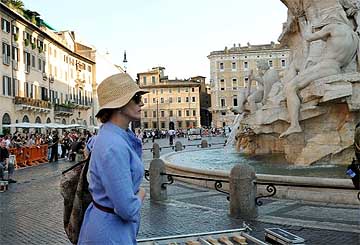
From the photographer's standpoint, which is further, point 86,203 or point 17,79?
point 17,79

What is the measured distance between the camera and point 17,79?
141ft

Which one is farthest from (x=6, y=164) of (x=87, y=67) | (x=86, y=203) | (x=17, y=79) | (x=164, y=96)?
(x=164, y=96)

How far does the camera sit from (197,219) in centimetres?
776

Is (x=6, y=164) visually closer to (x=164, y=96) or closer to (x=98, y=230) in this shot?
(x=98, y=230)

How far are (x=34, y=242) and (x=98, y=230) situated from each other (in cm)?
474

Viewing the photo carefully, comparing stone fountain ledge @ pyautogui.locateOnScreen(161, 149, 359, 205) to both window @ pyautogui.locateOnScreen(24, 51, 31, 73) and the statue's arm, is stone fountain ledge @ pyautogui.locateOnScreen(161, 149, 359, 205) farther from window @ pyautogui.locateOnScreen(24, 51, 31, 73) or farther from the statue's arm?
window @ pyautogui.locateOnScreen(24, 51, 31, 73)

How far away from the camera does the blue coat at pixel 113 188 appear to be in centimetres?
238

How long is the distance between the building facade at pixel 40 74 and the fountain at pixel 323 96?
101 ft

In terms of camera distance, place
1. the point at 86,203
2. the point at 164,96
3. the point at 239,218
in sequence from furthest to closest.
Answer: the point at 164,96
the point at 239,218
the point at 86,203

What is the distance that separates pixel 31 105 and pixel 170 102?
62.1 metres

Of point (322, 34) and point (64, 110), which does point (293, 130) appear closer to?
point (322, 34)

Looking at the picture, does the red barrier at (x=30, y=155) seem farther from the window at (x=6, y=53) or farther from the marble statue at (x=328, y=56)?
the window at (x=6, y=53)

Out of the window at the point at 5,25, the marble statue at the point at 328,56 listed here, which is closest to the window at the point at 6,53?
the window at the point at 5,25

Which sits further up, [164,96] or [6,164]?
[164,96]
